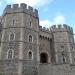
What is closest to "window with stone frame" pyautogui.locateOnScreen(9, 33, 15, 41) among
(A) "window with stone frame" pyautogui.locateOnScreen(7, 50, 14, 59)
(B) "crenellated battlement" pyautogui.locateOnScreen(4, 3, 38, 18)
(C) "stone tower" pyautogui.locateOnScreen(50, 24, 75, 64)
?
(A) "window with stone frame" pyautogui.locateOnScreen(7, 50, 14, 59)

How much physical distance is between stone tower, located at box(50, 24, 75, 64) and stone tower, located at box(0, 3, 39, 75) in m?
6.03

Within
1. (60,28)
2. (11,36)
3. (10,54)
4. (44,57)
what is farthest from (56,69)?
(60,28)

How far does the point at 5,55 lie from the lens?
60.8ft

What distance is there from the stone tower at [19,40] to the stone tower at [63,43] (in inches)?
237

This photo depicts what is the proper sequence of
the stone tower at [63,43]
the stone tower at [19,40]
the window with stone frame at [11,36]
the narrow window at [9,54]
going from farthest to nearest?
1. the stone tower at [63,43]
2. the window with stone frame at [11,36]
3. the narrow window at [9,54]
4. the stone tower at [19,40]

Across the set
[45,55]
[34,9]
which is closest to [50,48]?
[45,55]

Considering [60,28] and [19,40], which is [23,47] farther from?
[60,28]

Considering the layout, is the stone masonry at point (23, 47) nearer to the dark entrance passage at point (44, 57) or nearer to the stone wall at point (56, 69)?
the stone wall at point (56, 69)

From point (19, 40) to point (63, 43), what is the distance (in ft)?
32.1

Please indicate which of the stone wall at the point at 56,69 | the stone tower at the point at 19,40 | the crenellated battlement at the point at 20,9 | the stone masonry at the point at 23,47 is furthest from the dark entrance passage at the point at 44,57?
the crenellated battlement at the point at 20,9

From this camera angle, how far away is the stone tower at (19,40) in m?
18.0

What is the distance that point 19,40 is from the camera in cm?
1908

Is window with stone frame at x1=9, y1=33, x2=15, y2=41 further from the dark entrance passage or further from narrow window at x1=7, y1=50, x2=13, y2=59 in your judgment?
the dark entrance passage

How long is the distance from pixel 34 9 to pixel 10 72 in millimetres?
10603
